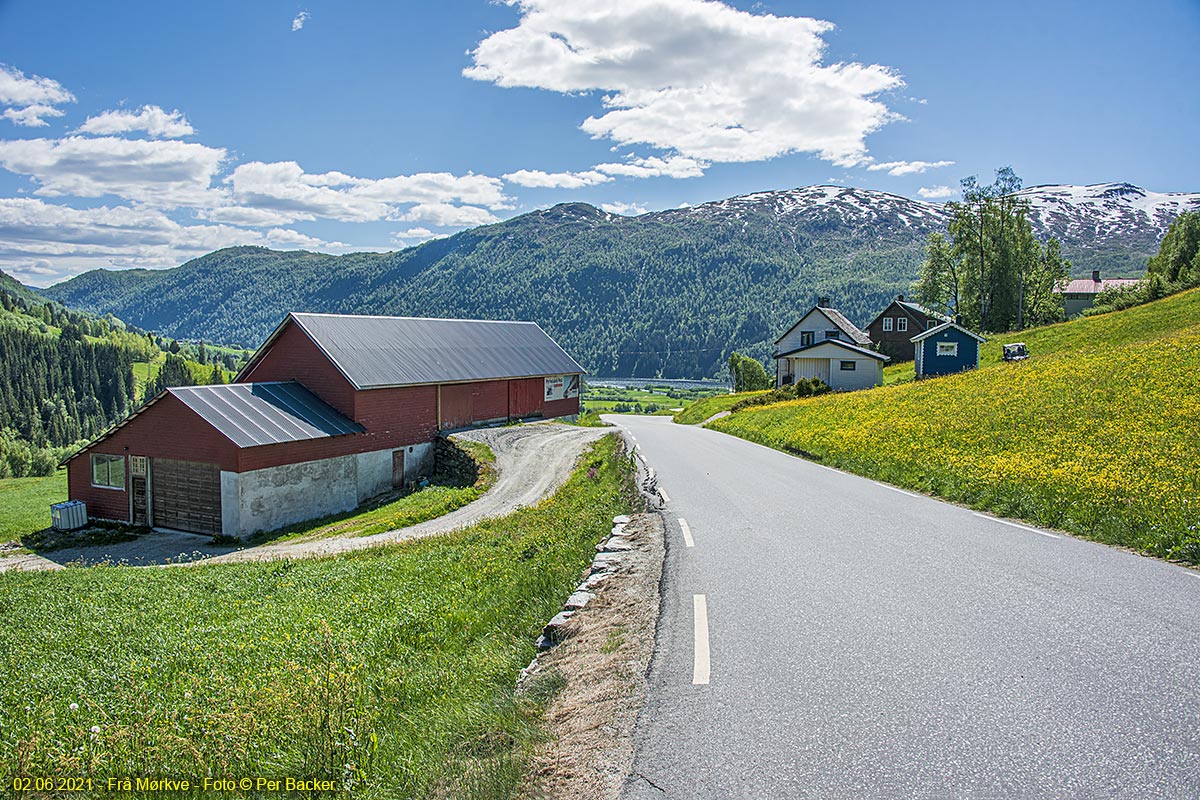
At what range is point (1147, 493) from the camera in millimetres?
12367

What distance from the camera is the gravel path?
2470 centimetres

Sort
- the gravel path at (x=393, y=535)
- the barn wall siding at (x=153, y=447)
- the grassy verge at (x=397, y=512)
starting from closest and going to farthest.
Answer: the gravel path at (x=393, y=535) → the grassy verge at (x=397, y=512) → the barn wall siding at (x=153, y=447)

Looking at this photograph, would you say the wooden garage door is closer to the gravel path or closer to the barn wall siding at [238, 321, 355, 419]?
the gravel path

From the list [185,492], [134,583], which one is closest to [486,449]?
[185,492]

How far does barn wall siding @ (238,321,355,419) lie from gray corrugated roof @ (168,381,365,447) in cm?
53

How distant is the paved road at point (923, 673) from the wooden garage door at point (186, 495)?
2565 centimetres

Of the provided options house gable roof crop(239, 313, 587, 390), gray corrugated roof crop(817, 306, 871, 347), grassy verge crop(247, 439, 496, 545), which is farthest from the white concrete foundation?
gray corrugated roof crop(817, 306, 871, 347)

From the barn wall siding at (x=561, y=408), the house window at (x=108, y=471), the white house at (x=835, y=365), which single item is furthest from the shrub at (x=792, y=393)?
the house window at (x=108, y=471)

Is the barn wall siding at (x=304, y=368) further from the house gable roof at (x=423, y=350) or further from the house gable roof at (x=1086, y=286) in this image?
the house gable roof at (x=1086, y=286)

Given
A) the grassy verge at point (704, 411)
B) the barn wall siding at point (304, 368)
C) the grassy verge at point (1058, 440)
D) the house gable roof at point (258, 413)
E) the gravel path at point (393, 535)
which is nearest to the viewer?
the grassy verge at point (1058, 440)

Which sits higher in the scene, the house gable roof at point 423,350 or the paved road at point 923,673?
the house gable roof at point 423,350

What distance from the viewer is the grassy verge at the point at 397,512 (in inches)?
1122

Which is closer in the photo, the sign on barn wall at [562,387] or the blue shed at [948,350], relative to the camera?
the blue shed at [948,350]

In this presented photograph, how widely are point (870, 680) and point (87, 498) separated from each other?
3772 centimetres
